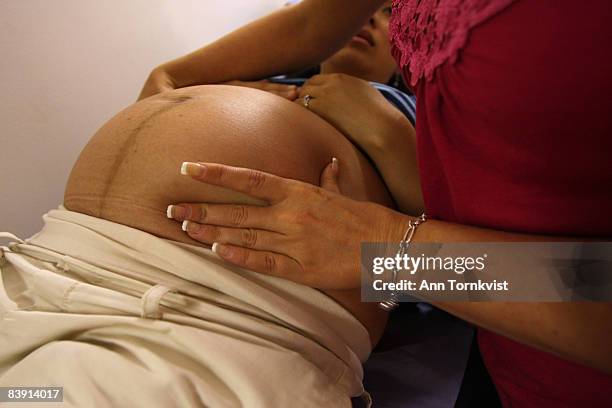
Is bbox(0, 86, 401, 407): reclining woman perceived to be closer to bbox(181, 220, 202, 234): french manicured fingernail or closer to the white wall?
bbox(181, 220, 202, 234): french manicured fingernail

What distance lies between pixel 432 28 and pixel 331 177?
0.92 feet

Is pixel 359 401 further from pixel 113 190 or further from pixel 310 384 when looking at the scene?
pixel 113 190

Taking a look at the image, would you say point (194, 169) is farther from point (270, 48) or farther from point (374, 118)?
point (270, 48)

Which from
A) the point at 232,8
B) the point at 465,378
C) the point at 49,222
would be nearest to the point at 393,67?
the point at 232,8

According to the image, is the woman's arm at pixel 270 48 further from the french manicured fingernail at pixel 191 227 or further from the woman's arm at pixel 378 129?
the french manicured fingernail at pixel 191 227

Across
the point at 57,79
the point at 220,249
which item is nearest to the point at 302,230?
the point at 220,249

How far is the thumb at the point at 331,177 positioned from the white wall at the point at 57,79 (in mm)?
775

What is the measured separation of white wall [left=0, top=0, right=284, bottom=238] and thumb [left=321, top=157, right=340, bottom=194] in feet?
2.54

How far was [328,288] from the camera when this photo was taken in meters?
0.64

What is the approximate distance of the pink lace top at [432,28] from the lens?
50cm

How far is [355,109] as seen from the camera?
35.5 inches

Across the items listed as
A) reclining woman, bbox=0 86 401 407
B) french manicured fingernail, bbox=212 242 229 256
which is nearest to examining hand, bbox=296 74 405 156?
reclining woman, bbox=0 86 401 407

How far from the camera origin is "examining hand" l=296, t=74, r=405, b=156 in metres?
0.88

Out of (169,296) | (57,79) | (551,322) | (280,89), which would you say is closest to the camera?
(551,322)
